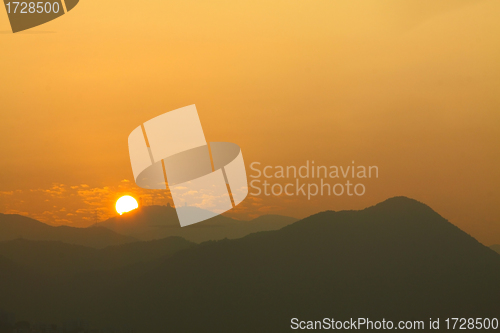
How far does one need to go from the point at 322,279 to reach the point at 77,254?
→ 7.59 meters

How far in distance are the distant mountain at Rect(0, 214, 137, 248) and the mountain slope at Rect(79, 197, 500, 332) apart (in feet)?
4.84

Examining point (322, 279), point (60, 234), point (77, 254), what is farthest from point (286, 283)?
point (60, 234)

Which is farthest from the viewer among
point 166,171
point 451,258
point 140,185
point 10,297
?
point 451,258

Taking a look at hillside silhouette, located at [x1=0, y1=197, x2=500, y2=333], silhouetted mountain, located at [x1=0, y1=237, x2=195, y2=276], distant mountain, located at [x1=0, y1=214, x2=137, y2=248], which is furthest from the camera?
silhouetted mountain, located at [x1=0, y1=237, x2=195, y2=276]

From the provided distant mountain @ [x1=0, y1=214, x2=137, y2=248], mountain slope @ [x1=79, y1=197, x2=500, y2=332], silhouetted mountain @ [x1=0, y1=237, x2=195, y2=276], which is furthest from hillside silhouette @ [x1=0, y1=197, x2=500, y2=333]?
distant mountain @ [x1=0, y1=214, x2=137, y2=248]

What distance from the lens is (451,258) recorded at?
11.9m

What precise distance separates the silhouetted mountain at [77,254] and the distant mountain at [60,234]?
209 millimetres

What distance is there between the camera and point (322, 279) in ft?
35.4

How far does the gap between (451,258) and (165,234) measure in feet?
30.5

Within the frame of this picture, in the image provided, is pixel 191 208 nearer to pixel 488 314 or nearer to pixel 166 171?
pixel 166 171

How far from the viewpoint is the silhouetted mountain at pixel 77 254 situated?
1059 cm

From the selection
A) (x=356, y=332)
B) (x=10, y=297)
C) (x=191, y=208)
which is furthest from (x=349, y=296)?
(x=10, y=297)

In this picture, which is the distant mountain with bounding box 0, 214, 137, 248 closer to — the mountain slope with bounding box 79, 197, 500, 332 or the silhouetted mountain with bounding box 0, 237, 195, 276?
the silhouetted mountain with bounding box 0, 237, 195, 276

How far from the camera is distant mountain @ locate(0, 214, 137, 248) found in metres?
10.2
